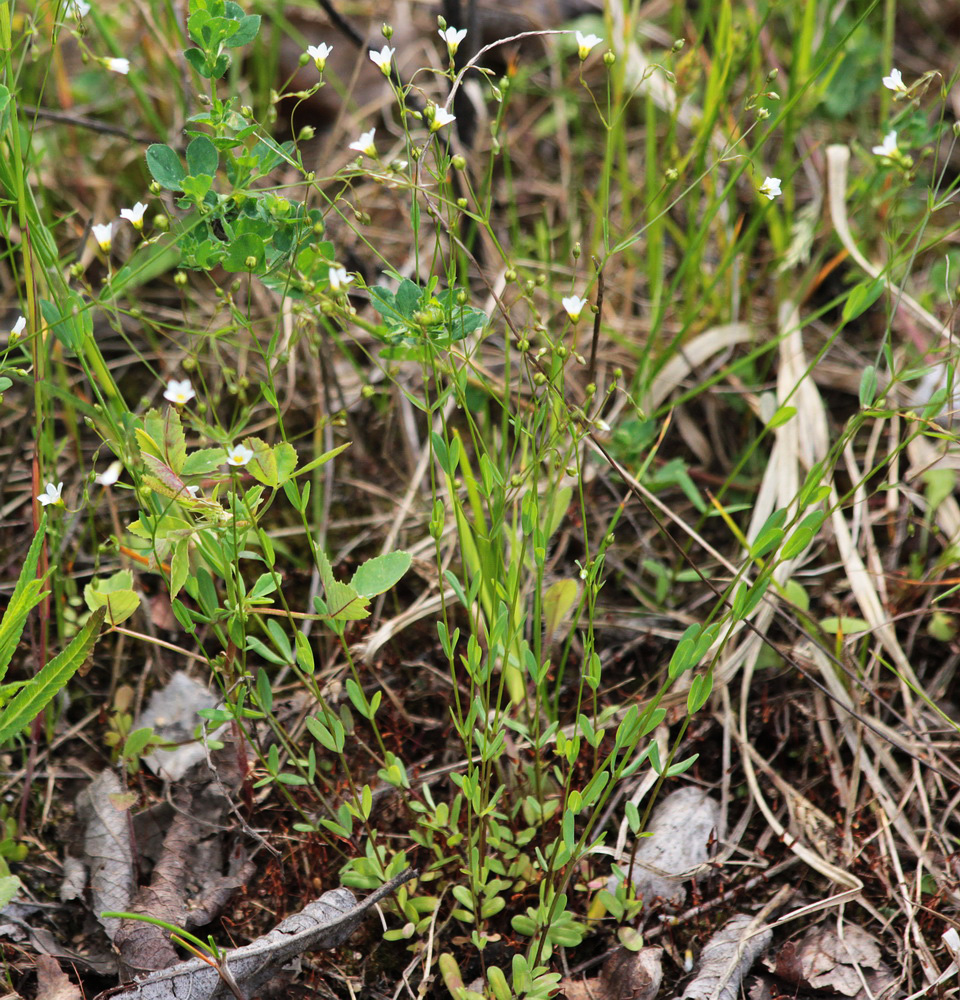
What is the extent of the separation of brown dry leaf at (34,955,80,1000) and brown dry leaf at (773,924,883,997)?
1.12 m

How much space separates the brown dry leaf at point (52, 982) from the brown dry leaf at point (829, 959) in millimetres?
1123

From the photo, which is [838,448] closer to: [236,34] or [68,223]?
[236,34]

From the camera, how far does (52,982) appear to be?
1449mm

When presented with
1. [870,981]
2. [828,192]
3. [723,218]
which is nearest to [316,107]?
[723,218]

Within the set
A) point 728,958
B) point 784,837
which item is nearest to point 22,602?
point 728,958

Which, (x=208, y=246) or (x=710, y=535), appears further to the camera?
(x=710, y=535)

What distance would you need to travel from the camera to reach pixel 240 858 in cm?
166

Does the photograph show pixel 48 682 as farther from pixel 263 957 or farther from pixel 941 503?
pixel 941 503

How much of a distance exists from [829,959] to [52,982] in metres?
1.24

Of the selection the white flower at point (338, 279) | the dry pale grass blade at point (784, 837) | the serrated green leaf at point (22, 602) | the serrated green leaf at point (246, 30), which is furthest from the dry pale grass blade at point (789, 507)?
the serrated green leaf at point (22, 602)

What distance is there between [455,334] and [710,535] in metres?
0.98

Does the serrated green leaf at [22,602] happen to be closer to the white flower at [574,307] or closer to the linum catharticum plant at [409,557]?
the linum catharticum plant at [409,557]

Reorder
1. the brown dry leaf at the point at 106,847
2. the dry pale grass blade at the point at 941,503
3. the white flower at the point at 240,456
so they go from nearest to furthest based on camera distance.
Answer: the white flower at the point at 240,456 → the brown dry leaf at the point at 106,847 → the dry pale grass blade at the point at 941,503

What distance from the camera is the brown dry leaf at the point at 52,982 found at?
1429mm
